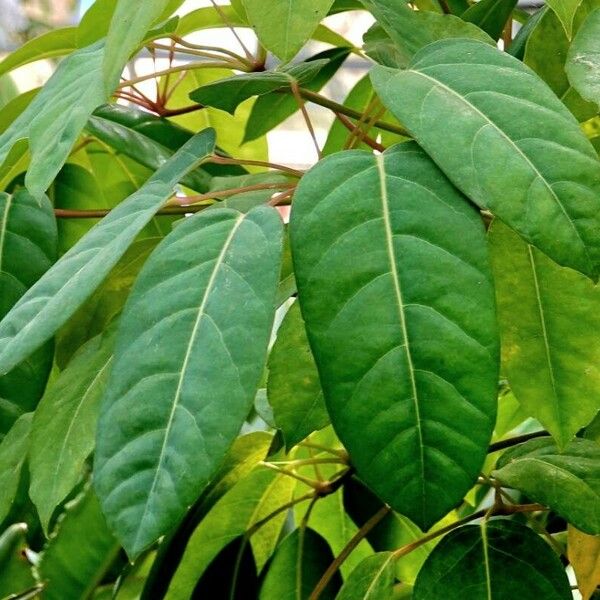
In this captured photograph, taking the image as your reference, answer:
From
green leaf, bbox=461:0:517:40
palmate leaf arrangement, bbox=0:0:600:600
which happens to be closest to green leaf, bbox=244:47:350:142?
palmate leaf arrangement, bbox=0:0:600:600

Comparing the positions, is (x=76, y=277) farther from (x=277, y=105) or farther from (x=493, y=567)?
(x=277, y=105)

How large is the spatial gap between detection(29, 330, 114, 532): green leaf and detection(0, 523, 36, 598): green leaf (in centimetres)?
56

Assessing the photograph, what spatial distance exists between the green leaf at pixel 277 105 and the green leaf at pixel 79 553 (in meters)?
0.43

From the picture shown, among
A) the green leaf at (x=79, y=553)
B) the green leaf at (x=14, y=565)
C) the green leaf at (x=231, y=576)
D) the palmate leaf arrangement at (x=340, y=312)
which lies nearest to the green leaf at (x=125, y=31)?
the palmate leaf arrangement at (x=340, y=312)

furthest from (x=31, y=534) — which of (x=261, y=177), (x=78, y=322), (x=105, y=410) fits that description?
(x=105, y=410)

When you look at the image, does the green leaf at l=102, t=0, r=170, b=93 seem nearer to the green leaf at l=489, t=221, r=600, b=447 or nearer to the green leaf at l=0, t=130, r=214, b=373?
the green leaf at l=0, t=130, r=214, b=373

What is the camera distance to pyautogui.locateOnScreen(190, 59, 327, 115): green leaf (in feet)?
2.55

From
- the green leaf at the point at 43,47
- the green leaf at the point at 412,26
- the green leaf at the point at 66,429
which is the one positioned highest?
the green leaf at the point at 43,47

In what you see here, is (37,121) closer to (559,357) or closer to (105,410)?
(105,410)

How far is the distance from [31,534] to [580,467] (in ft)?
2.10

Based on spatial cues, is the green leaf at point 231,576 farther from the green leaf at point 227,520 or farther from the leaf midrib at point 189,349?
the leaf midrib at point 189,349

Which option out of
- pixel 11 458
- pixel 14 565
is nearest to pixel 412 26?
pixel 11 458

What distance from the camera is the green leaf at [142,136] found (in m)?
0.98

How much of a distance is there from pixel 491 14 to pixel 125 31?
0.40 meters
